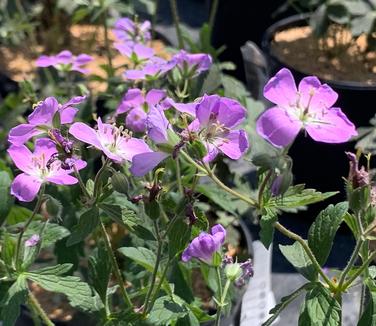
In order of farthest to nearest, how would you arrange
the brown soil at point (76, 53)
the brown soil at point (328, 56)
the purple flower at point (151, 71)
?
1. the brown soil at point (76, 53)
2. the brown soil at point (328, 56)
3. the purple flower at point (151, 71)

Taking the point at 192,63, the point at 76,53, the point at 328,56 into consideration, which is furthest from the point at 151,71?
the point at 76,53

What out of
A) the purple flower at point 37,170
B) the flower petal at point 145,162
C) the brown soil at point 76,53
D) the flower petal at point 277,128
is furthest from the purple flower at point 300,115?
the brown soil at point 76,53

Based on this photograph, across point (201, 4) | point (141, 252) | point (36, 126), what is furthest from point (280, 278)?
point (201, 4)

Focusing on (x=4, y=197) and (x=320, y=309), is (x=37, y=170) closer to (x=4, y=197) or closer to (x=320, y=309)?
(x=4, y=197)

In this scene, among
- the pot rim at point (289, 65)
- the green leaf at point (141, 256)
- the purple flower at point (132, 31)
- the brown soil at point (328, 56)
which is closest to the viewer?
the green leaf at point (141, 256)

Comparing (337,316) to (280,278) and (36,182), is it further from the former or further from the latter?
(280,278)

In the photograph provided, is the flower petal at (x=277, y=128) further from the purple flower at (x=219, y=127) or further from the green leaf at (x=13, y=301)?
the green leaf at (x=13, y=301)
